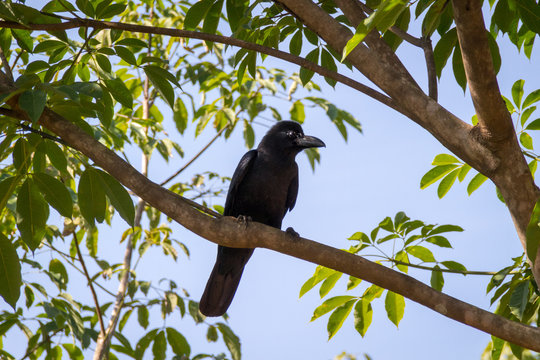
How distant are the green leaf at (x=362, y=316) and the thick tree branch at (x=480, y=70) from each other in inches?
43.1

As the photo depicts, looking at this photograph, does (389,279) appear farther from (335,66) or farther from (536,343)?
(335,66)

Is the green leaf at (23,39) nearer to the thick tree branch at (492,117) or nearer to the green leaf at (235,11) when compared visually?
the green leaf at (235,11)

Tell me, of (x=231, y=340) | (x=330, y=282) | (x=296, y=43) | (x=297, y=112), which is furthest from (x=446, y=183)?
(x=297, y=112)

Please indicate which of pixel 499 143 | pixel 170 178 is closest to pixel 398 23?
pixel 499 143

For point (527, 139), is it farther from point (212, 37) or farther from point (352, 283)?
point (212, 37)

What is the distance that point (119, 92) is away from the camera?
9.03 ft

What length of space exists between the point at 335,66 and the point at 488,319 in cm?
162

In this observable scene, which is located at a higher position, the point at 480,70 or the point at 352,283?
the point at 480,70

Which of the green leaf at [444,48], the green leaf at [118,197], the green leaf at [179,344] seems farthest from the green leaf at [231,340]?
the green leaf at [444,48]

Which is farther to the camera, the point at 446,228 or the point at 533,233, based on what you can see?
the point at 446,228

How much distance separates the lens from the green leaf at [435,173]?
3.02 m

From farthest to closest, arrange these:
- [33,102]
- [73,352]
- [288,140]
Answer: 1. [288,140]
2. [73,352]
3. [33,102]

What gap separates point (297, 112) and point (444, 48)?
10.9 feet

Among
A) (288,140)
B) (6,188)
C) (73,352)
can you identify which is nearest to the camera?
(6,188)
